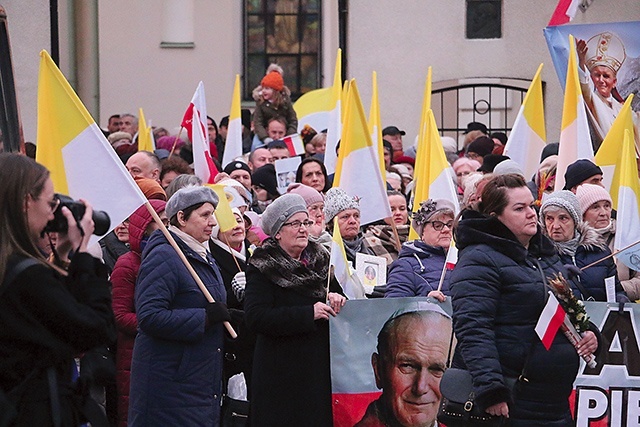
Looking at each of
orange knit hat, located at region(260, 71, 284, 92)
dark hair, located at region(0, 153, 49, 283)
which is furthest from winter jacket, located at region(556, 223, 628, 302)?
orange knit hat, located at region(260, 71, 284, 92)

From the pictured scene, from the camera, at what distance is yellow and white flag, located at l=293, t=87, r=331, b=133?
16.1 meters

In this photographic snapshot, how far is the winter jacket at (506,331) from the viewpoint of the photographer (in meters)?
6.59

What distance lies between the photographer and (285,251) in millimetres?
8031

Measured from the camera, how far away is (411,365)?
8.48 meters

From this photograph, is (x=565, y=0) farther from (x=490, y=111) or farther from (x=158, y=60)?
(x=158, y=60)

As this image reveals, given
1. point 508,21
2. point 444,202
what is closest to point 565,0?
point 444,202

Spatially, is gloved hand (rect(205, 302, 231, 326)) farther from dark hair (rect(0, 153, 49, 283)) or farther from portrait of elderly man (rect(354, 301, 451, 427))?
dark hair (rect(0, 153, 49, 283))

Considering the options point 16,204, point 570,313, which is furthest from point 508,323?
point 16,204

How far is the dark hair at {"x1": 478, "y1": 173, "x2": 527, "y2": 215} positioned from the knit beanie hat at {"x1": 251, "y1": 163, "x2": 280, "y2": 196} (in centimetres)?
564

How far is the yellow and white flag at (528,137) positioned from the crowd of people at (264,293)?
174cm

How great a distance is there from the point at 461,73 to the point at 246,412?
13.0m

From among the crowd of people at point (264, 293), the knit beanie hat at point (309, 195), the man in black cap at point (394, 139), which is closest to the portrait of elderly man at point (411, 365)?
the crowd of people at point (264, 293)

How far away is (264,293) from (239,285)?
0.87 meters

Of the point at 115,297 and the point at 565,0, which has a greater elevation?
the point at 565,0
